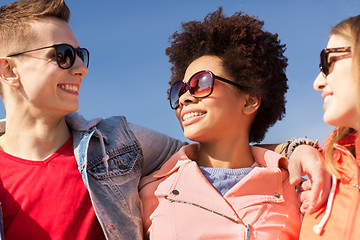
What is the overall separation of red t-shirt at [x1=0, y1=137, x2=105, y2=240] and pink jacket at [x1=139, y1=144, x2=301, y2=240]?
601 millimetres

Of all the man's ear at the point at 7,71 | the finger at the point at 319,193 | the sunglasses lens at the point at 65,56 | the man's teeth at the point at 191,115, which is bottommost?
the finger at the point at 319,193

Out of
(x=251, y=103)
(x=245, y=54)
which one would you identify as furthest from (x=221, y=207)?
(x=245, y=54)

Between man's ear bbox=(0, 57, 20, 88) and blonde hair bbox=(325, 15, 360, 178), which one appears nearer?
blonde hair bbox=(325, 15, 360, 178)

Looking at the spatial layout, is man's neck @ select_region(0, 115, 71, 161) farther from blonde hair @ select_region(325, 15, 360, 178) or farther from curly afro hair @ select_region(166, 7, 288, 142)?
blonde hair @ select_region(325, 15, 360, 178)

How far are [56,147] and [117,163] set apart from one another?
0.59 metres

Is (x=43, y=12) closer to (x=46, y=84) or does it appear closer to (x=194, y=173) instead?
(x=46, y=84)

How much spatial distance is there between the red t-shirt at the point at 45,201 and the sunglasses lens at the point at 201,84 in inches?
51.5

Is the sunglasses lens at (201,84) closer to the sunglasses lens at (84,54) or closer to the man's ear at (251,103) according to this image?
the man's ear at (251,103)

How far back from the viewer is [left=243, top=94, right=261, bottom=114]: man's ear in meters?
4.06

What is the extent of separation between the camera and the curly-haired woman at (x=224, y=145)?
3404mm

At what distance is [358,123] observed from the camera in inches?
105

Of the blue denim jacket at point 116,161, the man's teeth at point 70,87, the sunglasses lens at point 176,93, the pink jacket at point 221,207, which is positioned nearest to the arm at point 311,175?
the pink jacket at point 221,207

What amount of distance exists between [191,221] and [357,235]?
132 centimetres

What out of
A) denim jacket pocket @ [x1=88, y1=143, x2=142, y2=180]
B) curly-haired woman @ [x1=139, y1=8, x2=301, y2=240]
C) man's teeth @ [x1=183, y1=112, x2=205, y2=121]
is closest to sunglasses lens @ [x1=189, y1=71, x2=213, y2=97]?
curly-haired woman @ [x1=139, y1=8, x2=301, y2=240]
